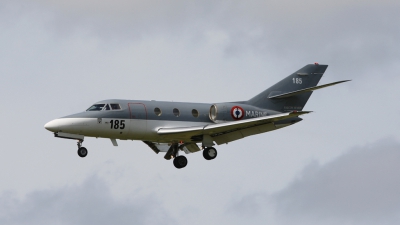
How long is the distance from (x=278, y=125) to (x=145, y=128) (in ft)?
27.6

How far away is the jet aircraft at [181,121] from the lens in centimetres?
5088

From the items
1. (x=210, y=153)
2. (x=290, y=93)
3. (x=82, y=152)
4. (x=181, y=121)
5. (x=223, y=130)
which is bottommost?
(x=210, y=153)

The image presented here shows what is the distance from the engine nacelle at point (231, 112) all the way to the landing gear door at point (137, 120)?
4.45 metres

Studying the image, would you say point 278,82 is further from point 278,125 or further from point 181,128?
point 181,128

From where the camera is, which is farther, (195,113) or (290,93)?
(290,93)

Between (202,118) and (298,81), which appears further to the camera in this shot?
(298,81)

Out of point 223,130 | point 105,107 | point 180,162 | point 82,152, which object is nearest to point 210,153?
point 223,130

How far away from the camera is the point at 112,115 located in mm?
51250

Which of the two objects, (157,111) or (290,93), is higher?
(290,93)

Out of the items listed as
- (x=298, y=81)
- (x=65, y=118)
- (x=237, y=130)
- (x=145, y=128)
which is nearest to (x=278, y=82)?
(x=298, y=81)

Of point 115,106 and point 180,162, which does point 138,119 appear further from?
point 180,162

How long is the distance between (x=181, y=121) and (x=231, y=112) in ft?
11.0

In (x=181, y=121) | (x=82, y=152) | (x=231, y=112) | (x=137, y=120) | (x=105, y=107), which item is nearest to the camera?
(x=82, y=152)

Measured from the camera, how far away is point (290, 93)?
56031 millimetres
